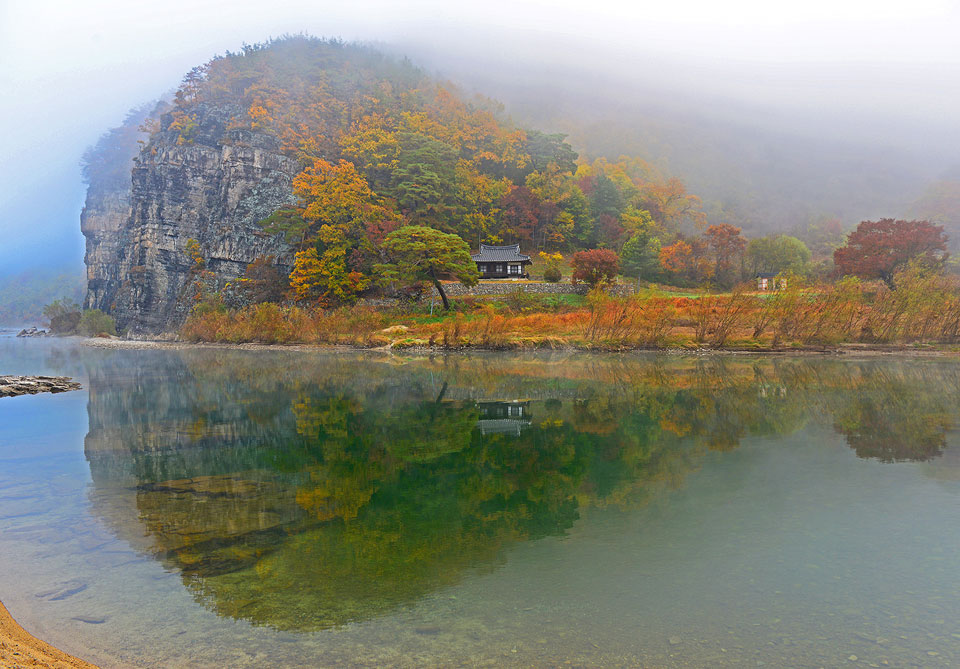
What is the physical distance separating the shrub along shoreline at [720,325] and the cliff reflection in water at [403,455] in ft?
20.2

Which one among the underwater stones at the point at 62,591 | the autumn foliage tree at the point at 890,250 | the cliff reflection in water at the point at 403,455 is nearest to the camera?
the underwater stones at the point at 62,591

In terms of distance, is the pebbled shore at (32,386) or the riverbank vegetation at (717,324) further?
the riverbank vegetation at (717,324)

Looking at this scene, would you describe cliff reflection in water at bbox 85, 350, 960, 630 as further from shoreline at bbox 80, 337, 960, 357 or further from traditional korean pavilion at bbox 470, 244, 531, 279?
traditional korean pavilion at bbox 470, 244, 531, 279

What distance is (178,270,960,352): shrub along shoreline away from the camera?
90.7 ft

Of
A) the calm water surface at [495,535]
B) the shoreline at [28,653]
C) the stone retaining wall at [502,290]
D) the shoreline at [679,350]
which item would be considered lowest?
the shoreline at [679,350]

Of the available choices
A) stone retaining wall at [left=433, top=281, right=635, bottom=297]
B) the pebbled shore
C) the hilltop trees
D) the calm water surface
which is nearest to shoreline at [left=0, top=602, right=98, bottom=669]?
the calm water surface

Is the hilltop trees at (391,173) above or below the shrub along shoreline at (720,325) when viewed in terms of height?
above

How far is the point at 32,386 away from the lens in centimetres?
2103

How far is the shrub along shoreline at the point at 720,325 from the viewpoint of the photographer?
2766 centimetres

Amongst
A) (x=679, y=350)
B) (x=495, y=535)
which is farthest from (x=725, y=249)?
(x=495, y=535)

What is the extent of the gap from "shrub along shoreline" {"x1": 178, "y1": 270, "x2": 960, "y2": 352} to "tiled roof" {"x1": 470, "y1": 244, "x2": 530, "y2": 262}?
15012 millimetres

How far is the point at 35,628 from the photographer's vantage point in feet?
15.3

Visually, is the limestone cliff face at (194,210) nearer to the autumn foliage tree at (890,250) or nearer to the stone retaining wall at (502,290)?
the stone retaining wall at (502,290)

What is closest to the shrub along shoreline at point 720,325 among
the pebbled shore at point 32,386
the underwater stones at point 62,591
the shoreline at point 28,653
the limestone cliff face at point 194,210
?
the pebbled shore at point 32,386
